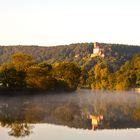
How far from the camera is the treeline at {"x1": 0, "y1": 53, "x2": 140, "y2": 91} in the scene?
276 feet

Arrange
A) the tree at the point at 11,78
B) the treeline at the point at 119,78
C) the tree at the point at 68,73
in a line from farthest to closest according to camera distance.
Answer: the tree at the point at 68,73
the treeline at the point at 119,78
the tree at the point at 11,78

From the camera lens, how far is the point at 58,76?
12200 cm

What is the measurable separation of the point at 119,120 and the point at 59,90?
61823 mm

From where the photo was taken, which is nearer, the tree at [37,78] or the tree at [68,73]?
the tree at [37,78]

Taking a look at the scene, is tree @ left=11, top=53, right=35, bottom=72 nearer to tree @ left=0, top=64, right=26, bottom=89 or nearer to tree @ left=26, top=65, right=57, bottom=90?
tree @ left=26, top=65, right=57, bottom=90

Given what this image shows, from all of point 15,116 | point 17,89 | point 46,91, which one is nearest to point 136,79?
point 46,91

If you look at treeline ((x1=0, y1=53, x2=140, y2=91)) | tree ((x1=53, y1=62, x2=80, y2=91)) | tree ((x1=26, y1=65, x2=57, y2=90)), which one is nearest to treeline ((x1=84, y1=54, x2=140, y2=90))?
treeline ((x1=0, y1=53, x2=140, y2=91))

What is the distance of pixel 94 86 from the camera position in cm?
14825

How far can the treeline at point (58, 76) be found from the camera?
8419cm

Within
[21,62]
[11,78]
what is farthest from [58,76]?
[11,78]

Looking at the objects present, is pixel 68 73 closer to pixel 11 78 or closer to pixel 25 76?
pixel 25 76

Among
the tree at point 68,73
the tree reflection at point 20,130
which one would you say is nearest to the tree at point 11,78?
the tree at point 68,73

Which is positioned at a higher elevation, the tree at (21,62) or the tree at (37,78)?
the tree at (21,62)

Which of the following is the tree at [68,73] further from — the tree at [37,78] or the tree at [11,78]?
the tree at [11,78]
